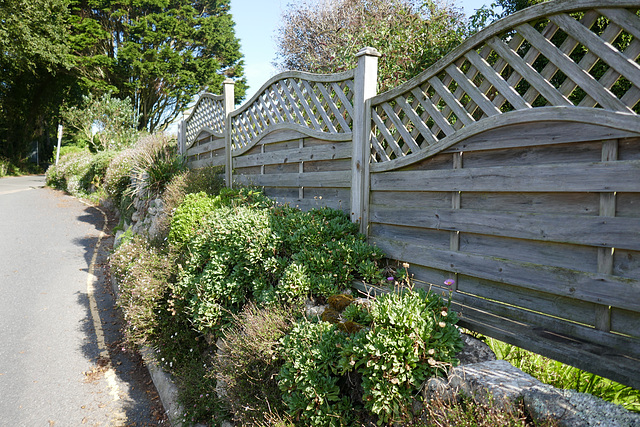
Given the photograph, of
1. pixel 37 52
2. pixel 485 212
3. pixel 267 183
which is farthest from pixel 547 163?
Result: pixel 37 52

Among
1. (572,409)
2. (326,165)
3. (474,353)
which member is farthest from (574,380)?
(326,165)

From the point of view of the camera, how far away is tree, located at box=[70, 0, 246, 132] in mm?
21000

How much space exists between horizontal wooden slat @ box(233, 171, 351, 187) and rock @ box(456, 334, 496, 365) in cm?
235

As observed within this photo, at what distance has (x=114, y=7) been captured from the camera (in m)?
21.9

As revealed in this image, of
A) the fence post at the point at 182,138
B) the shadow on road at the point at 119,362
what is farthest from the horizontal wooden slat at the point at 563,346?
the fence post at the point at 182,138

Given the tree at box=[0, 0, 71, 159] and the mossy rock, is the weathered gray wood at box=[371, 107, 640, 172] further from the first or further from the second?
the tree at box=[0, 0, 71, 159]

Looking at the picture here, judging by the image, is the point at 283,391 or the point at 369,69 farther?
the point at 369,69

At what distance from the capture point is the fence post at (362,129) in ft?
13.8

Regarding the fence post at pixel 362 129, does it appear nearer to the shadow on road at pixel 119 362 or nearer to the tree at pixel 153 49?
the shadow on road at pixel 119 362

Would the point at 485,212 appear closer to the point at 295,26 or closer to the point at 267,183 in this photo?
the point at 267,183

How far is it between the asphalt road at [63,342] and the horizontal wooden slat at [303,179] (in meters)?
3.06

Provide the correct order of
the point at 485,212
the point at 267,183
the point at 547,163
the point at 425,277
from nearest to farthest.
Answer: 1. the point at 547,163
2. the point at 485,212
3. the point at 425,277
4. the point at 267,183

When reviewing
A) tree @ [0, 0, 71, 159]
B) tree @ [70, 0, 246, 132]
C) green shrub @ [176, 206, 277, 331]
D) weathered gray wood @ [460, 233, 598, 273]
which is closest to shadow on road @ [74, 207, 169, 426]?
green shrub @ [176, 206, 277, 331]

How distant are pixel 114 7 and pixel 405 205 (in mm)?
24453
